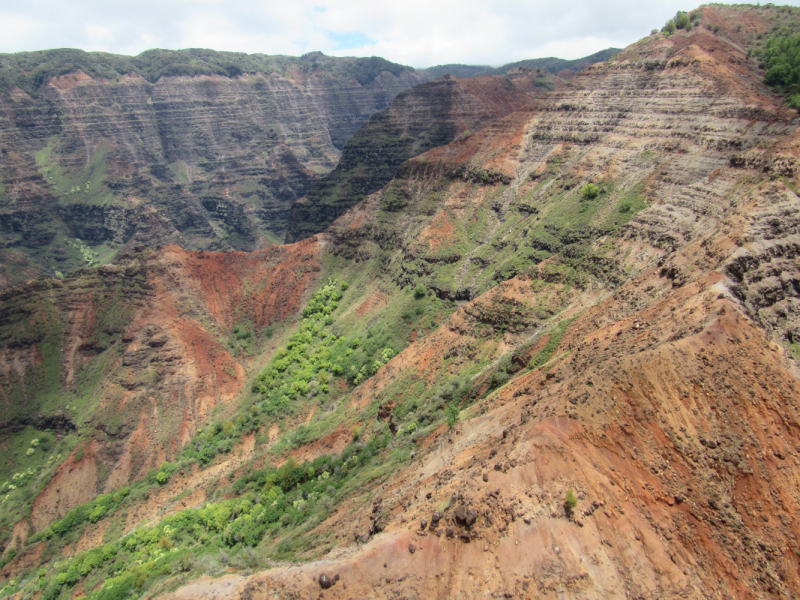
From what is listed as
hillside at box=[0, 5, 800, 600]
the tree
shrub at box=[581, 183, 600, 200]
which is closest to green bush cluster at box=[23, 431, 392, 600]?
hillside at box=[0, 5, 800, 600]

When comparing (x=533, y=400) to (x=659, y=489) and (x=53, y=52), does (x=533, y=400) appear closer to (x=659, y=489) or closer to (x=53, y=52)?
(x=659, y=489)

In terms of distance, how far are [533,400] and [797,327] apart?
56.5ft

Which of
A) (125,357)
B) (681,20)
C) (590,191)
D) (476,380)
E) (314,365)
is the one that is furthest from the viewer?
(681,20)

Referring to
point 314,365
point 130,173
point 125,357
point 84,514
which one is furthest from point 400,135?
point 84,514

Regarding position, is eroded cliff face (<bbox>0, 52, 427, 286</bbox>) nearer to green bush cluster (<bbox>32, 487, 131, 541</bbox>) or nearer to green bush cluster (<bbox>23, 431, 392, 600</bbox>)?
green bush cluster (<bbox>32, 487, 131, 541</bbox>)

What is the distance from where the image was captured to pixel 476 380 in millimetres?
42438

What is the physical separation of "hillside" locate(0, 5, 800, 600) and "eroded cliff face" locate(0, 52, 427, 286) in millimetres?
90797

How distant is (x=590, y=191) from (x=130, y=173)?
165187mm

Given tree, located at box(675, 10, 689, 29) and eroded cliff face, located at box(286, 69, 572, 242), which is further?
eroded cliff face, located at box(286, 69, 572, 242)

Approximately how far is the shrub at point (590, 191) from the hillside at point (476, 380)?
102cm

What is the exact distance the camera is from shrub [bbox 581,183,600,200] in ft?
188

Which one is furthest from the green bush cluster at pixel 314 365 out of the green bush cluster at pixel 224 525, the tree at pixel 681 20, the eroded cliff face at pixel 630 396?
the tree at pixel 681 20

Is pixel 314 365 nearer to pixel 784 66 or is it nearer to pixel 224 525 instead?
pixel 224 525

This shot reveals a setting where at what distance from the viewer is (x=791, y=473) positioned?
19844 mm
